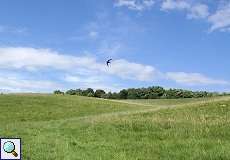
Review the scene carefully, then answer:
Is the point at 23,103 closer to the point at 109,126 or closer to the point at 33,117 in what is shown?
the point at 33,117

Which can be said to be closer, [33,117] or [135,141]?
[135,141]

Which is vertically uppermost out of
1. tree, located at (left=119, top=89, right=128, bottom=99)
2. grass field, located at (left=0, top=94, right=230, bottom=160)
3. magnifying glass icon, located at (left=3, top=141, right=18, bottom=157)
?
tree, located at (left=119, top=89, right=128, bottom=99)

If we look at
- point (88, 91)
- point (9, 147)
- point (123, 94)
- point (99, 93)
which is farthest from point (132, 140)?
point (88, 91)

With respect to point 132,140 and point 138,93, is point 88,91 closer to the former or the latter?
point 138,93

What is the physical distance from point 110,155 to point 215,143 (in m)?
4.74

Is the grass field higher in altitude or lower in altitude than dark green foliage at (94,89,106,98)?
lower

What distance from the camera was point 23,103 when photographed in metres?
66.5

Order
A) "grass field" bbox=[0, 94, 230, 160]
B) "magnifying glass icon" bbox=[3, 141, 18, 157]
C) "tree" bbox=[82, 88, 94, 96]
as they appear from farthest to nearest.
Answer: "tree" bbox=[82, 88, 94, 96] < "grass field" bbox=[0, 94, 230, 160] < "magnifying glass icon" bbox=[3, 141, 18, 157]

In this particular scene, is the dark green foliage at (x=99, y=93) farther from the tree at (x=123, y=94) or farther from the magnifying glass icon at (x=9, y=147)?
the magnifying glass icon at (x=9, y=147)

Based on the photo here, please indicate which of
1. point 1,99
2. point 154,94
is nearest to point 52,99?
point 1,99

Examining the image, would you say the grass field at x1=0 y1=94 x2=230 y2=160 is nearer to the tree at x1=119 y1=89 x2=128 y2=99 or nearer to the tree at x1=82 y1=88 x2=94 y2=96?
the tree at x1=119 y1=89 x2=128 y2=99

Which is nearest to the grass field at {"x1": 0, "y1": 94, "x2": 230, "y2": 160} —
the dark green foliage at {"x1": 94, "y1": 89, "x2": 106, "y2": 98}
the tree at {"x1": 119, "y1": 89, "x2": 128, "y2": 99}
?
the tree at {"x1": 119, "y1": 89, "x2": 128, "y2": 99}

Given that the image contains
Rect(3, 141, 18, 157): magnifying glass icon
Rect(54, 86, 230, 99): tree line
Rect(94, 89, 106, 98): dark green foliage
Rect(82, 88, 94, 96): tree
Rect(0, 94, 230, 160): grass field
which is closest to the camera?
Rect(3, 141, 18, 157): magnifying glass icon

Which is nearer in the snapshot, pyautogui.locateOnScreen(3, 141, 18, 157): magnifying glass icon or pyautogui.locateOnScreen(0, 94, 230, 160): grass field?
pyautogui.locateOnScreen(3, 141, 18, 157): magnifying glass icon
